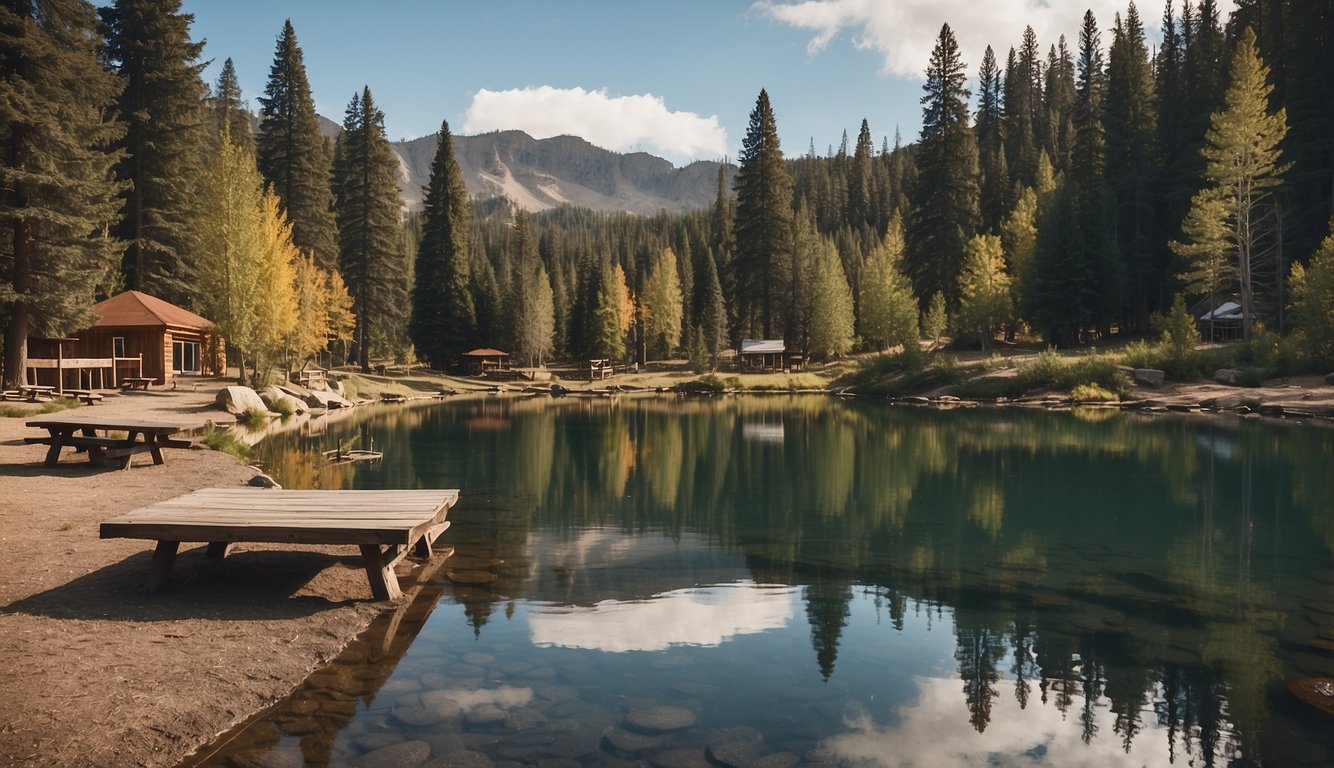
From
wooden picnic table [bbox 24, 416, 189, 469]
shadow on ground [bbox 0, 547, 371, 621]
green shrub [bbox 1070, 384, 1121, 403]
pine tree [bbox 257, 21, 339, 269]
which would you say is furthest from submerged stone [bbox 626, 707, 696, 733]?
pine tree [bbox 257, 21, 339, 269]

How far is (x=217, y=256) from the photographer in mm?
37531

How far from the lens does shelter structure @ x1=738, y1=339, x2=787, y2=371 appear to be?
67.5 metres

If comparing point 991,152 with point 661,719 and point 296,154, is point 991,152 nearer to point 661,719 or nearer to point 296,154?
point 296,154

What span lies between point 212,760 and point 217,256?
37.6 meters

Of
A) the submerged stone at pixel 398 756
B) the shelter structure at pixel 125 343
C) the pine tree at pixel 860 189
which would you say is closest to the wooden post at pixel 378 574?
the submerged stone at pixel 398 756

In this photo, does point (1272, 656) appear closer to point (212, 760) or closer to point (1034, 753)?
point (1034, 753)

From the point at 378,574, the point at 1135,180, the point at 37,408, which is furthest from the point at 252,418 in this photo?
the point at 1135,180

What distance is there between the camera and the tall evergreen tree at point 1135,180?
57750 mm

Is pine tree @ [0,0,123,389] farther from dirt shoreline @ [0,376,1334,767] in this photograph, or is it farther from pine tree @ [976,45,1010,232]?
pine tree @ [976,45,1010,232]

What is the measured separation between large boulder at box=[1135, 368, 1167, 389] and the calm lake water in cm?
2050

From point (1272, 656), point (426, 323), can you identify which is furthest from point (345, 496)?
point (426, 323)

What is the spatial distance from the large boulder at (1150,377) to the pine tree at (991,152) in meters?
25.4

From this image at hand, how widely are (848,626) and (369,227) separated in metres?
55.7

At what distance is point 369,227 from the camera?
57.8 meters
